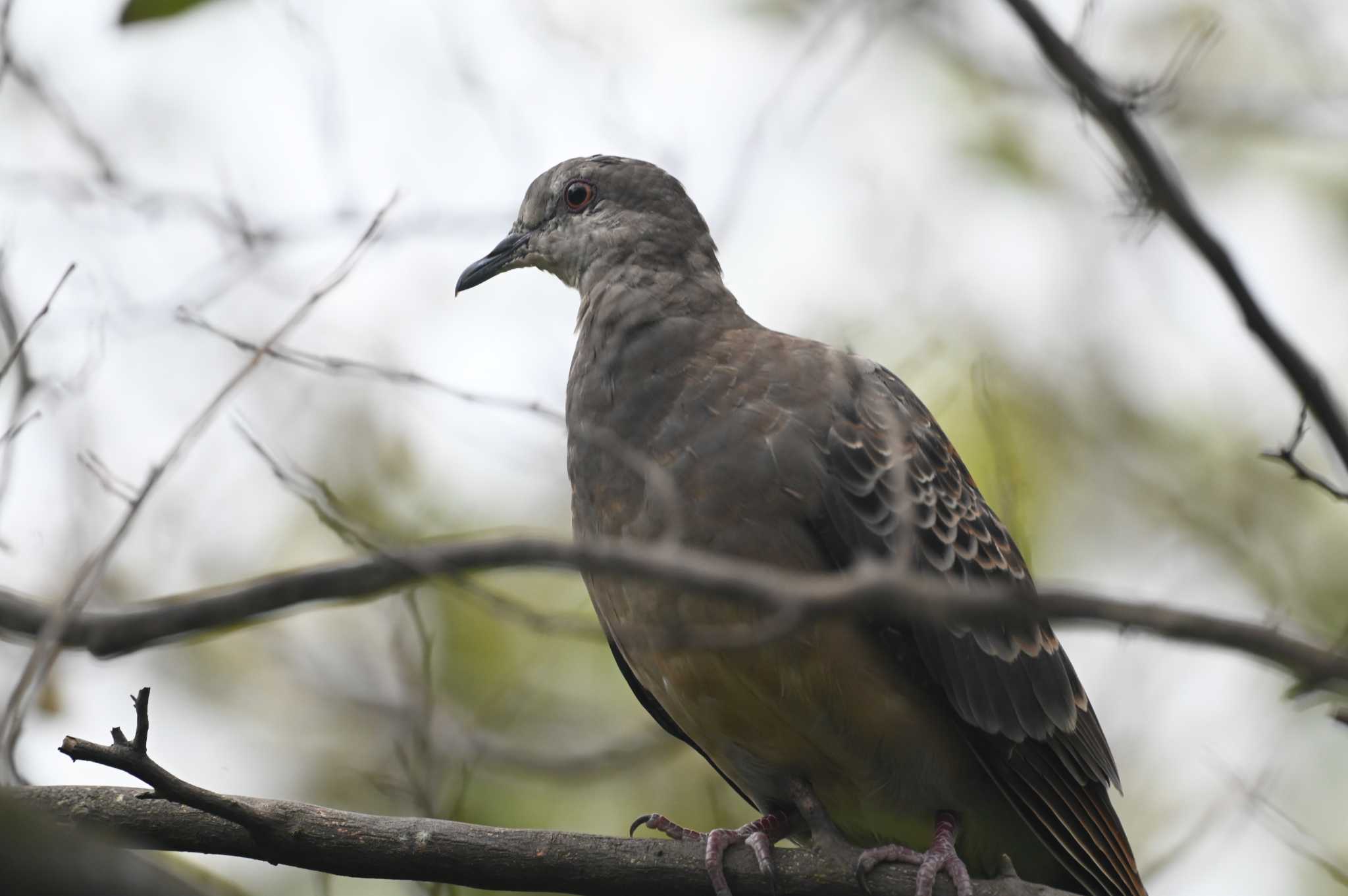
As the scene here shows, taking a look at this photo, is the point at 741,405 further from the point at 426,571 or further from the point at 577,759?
the point at 426,571

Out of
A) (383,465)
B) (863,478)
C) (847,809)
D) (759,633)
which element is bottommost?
(759,633)

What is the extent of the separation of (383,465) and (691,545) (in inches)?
148

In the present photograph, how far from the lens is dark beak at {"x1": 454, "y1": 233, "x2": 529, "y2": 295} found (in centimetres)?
539

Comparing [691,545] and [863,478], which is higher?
[863,478]

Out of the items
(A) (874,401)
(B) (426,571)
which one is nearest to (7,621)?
(B) (426,571)

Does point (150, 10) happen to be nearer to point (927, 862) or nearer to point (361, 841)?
point (361, 841)

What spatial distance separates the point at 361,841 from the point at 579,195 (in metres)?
2.81

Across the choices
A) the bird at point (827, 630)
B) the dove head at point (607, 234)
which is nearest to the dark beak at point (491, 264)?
the dove head at point (607, 234)

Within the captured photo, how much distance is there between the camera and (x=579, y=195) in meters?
5.30

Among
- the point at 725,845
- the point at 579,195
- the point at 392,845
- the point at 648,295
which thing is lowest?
the point at 392,845

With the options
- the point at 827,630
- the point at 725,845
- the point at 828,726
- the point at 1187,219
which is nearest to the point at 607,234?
the point at 827,630

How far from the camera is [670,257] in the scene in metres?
4.98

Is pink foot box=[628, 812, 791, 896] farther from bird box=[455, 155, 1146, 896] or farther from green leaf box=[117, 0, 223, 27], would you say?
green leaf box=[117, 0, 223, 27]

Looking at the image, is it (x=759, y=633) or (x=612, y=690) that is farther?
(x=612, y=690)
